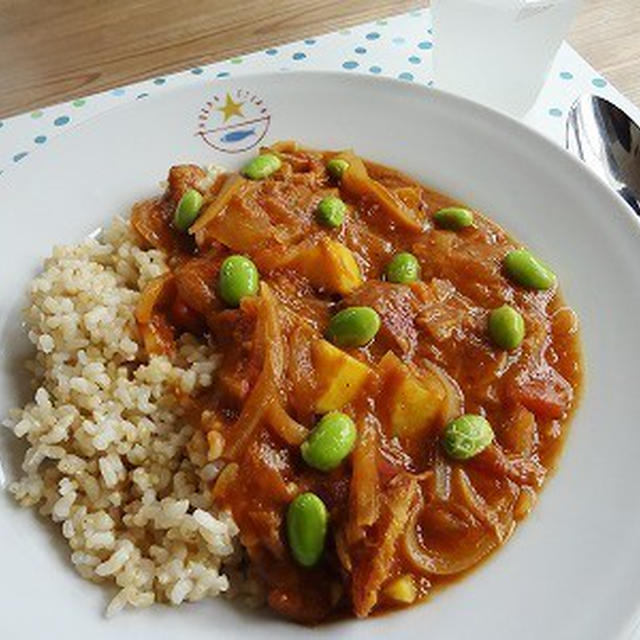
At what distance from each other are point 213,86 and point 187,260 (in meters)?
0.74

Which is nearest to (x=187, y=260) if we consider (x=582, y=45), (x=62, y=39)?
(x=62, y=39)

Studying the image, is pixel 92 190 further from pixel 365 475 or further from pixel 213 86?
pixel 365 475

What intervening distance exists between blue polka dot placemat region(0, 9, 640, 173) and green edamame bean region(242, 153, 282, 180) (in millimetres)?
759

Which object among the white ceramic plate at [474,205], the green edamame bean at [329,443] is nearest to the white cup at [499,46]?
the white ceramic plate at [474,205]

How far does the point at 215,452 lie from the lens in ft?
7.91

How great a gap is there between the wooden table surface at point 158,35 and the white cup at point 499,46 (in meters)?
0.48

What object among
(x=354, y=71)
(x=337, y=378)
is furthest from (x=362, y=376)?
(x=354, y=71)

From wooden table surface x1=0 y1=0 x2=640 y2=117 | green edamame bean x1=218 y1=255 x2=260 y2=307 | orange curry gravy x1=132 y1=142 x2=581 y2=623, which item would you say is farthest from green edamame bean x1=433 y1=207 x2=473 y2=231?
wooden table surface x1=0 y1=0 x2=640 y2=117

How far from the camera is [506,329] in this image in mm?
2598

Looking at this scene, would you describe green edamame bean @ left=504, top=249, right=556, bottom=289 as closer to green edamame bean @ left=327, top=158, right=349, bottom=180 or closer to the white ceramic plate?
the white ceramic plate

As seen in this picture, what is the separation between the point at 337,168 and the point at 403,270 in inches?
20.0

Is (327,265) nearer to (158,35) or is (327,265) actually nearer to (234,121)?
(234,121)

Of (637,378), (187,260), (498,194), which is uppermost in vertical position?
(498,194)

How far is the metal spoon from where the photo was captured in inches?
131
